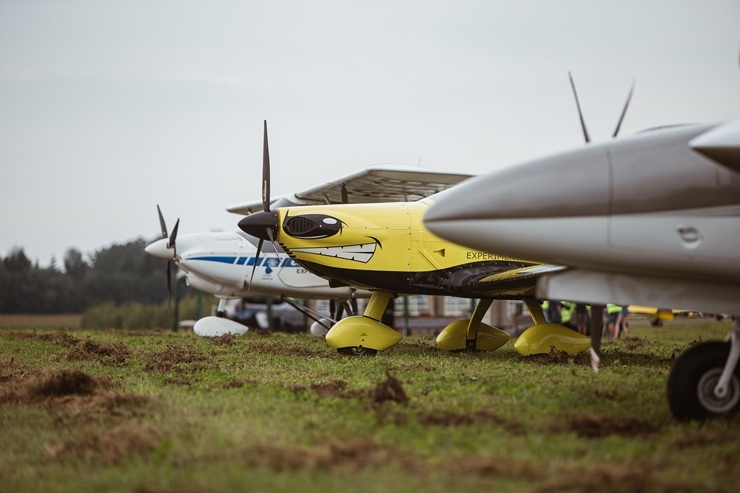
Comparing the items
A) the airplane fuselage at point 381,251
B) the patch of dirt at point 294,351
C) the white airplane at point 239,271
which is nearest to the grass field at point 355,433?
the patch of dirt at point 294,351

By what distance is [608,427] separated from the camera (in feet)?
17.4

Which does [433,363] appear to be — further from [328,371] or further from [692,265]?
[692,265]

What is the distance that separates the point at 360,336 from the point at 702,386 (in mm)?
6010

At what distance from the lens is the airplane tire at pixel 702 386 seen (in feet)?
18.4

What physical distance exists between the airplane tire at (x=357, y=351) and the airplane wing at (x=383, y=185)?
4.33 meters

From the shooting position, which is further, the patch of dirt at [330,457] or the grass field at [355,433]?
the patch of dirt at [330,457]

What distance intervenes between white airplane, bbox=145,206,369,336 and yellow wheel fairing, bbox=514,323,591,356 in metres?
6.35

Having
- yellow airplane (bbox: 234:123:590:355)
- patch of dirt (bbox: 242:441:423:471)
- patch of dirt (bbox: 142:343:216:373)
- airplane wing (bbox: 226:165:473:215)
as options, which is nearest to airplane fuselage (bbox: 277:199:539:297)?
yellow airplane (bbox: 234:123:590:355)

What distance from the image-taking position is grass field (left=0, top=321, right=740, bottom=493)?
13.6 feet

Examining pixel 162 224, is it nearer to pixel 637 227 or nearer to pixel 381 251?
pixel 381 251

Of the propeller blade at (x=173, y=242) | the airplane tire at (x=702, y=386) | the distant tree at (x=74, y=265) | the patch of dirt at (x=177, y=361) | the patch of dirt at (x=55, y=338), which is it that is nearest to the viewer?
the airplane tire at (x=702, y=386)

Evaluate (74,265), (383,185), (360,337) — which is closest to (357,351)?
(360,337)

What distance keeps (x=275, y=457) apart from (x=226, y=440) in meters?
0.66

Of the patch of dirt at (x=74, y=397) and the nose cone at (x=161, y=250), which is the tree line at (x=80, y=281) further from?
the patch of dirt at (x=74, y=397)
